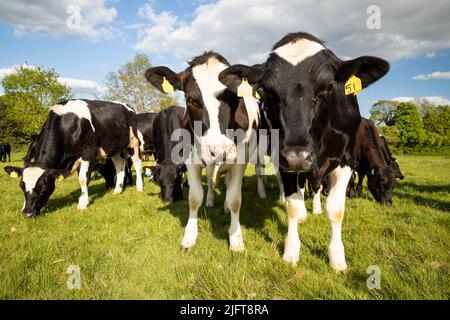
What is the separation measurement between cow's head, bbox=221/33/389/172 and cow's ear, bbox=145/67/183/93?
0.84m

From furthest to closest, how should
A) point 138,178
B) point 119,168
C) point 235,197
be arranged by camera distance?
1. point 119,168
2. point 138,178
3. point 235,197

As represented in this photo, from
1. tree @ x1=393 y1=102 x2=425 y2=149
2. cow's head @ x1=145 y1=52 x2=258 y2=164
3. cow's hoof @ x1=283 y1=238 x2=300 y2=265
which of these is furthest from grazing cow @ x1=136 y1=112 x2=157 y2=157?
tree @ x1=393 y1=102 x2=425 y2=149

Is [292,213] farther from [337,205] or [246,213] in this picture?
[246,213]

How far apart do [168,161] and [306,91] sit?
4950 millimetres

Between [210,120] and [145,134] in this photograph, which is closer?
[210,120]

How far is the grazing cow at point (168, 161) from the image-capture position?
684 cm

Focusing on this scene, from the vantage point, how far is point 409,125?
2061 inches

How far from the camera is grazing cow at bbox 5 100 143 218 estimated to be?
5.96 metres

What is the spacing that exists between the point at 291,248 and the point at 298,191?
0.68m

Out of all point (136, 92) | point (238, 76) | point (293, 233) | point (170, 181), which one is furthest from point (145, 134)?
point (136, 92)

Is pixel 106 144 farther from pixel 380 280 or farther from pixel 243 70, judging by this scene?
pixel 380 280

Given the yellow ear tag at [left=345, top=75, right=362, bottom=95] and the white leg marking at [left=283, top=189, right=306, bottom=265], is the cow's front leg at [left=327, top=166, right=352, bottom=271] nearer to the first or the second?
the white leg marking at [left=283, top=189, right=306, bottom=265]

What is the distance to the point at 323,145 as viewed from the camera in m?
3.10
